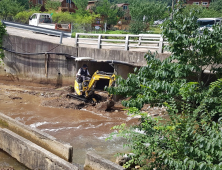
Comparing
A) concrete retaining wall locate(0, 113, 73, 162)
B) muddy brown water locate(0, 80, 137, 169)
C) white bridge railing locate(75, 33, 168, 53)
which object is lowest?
muddy brown water locate(0, 80, 137, 169)

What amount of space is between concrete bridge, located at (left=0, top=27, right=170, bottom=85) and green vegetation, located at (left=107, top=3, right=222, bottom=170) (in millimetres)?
7397

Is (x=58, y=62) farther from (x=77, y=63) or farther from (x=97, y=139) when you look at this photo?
(x=97, y=139)

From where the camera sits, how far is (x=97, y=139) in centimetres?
1043

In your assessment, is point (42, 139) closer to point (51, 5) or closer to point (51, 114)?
point (51, 114)

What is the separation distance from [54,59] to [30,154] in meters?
11.8

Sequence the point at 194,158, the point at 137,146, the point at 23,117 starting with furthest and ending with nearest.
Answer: the point at 23,117 → the point at 137,146 → the point at 194,158

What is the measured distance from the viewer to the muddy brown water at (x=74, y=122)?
31.5 ft

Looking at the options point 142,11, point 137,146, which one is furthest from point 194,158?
point 142,11

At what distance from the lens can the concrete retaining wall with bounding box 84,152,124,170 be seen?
6473mm

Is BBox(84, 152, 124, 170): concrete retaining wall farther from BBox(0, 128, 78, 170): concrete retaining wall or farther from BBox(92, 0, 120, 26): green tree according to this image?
BBox(92, 0, 120, 26): green tree

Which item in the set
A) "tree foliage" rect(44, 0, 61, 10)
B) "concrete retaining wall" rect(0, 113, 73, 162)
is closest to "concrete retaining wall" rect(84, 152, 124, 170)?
"concrete retaining wall" rect(0, 113, 73, 162)

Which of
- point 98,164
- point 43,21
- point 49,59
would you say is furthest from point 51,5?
point 98,164

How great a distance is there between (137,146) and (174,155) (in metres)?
0.87

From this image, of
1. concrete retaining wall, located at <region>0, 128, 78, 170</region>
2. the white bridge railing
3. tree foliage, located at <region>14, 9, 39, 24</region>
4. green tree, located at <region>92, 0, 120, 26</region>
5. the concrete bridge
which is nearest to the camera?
concrete retaining wall, located at <region>0, 128, 78, 170</region>
